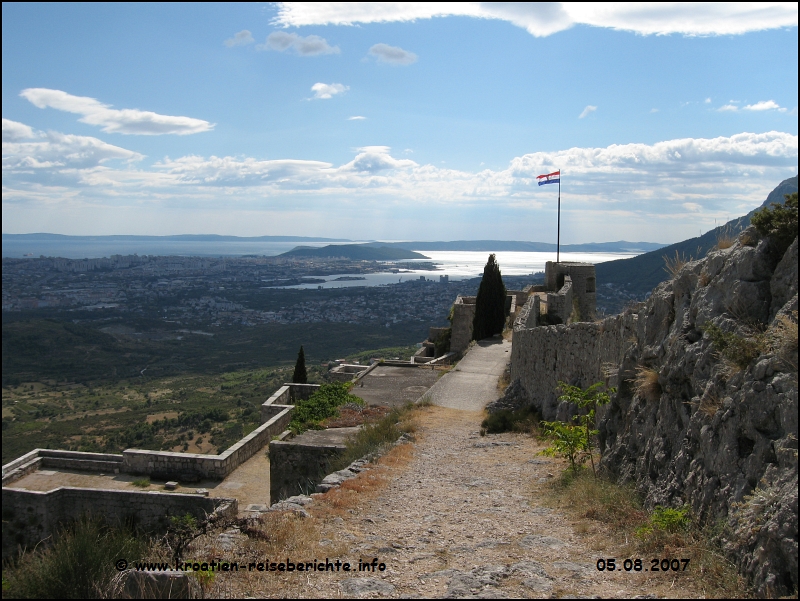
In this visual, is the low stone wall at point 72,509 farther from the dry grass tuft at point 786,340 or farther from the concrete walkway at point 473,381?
the dry grass tuft at point 786,340

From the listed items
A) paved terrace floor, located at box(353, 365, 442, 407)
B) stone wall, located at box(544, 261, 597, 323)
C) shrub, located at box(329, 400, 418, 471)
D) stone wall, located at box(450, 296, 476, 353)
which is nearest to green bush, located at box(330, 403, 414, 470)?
shrub, located at box(329, 400, 418, 471)

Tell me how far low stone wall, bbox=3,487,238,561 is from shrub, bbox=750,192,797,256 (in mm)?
10345

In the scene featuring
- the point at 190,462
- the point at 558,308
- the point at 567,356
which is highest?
the point at 558,308

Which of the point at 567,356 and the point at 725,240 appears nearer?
the point at 725,240

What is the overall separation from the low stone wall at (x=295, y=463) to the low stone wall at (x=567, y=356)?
13.1 ft

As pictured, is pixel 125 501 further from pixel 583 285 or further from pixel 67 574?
pixel 583 285

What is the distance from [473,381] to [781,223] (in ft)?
37.6

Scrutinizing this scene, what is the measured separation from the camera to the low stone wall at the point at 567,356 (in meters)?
8.39

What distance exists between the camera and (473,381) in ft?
52.9

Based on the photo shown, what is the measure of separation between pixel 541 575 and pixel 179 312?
13182 cm

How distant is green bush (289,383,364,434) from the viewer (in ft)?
45.1

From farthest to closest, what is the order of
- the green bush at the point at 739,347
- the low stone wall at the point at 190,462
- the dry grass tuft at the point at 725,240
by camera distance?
the low stone wall at the point at 190,462 → the dry grass tuft at the point at 725,240 → the green bush at the point at 739,347

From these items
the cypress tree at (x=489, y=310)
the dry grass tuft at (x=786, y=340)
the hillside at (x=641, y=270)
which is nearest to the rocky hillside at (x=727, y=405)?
the dry grass tuft at (x=786, y=340)

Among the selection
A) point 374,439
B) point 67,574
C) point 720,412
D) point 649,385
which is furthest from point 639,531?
point 374,439
